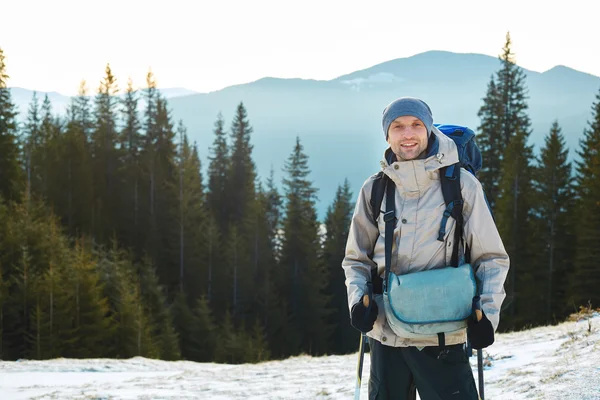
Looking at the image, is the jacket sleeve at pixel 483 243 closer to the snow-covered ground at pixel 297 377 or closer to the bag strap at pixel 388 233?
the bag strap at pixel 388 233

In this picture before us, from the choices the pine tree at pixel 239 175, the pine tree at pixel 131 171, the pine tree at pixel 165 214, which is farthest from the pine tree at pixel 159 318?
the pine tree at pixel 239 175

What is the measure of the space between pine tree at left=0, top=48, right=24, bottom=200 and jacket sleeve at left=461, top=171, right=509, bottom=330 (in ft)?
134

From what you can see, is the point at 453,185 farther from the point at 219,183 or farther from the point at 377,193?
the point at 219,183

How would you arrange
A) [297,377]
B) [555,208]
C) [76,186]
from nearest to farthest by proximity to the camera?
[297,377], [555,208], [76,186]

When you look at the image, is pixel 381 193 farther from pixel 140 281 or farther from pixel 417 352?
pixel 140 281

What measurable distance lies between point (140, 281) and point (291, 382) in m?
29.4

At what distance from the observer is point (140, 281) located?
35.3 meters

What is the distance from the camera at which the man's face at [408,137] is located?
3.12 meters

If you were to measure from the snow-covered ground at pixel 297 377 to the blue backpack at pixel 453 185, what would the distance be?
2.46m

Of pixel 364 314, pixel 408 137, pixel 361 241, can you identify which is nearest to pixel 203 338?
pixel 361 241

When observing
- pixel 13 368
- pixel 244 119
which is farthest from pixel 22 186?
pixel 13 368

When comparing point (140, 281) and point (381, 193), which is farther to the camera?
point (140, 281)

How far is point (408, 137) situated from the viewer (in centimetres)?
312

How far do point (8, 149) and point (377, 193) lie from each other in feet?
140
